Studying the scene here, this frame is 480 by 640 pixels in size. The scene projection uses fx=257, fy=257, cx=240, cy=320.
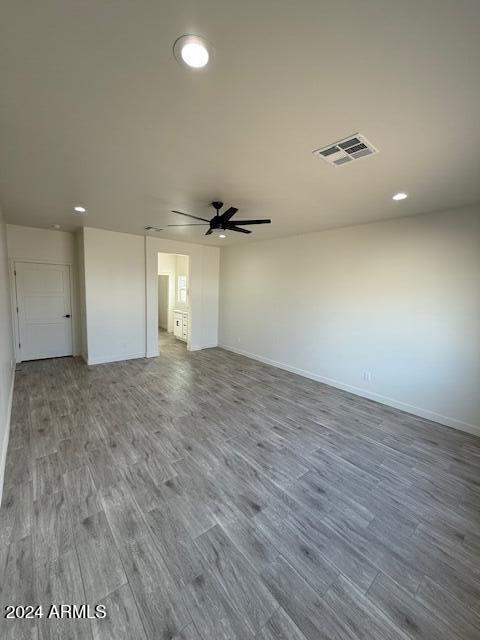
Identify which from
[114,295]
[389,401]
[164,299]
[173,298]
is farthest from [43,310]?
[389,401]

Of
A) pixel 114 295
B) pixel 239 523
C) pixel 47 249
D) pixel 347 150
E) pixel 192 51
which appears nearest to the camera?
pixel 192 51

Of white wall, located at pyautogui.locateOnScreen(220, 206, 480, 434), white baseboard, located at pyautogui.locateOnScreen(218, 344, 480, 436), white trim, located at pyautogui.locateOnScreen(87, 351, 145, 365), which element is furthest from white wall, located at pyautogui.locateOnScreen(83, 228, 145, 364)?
white baseboard, located at pyautogui.locateOnScreen(218, 344, 480, 436)

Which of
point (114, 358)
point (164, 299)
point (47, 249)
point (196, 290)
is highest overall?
point (47, 249)

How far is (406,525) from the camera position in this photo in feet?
6.28

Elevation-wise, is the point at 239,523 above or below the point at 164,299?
below

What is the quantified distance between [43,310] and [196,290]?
3313 mm

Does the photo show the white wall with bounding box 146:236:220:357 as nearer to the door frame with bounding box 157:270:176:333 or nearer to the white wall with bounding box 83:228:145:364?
the white wall with bounding box 83:228:145:364

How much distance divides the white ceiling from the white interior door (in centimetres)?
295

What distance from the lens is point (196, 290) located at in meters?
6.64

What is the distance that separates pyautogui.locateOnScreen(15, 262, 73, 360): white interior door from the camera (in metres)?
→ 5.22

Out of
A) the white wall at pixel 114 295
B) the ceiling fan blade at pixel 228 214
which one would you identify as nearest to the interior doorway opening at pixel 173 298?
the white wall at pixel 114 295

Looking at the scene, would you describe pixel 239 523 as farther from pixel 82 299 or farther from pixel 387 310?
pixel 82 299

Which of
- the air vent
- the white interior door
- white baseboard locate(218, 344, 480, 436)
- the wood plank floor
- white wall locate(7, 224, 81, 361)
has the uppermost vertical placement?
the air vent

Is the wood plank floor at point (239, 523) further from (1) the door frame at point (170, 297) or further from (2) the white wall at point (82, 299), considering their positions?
(1) the door frame at point (170, 297)
